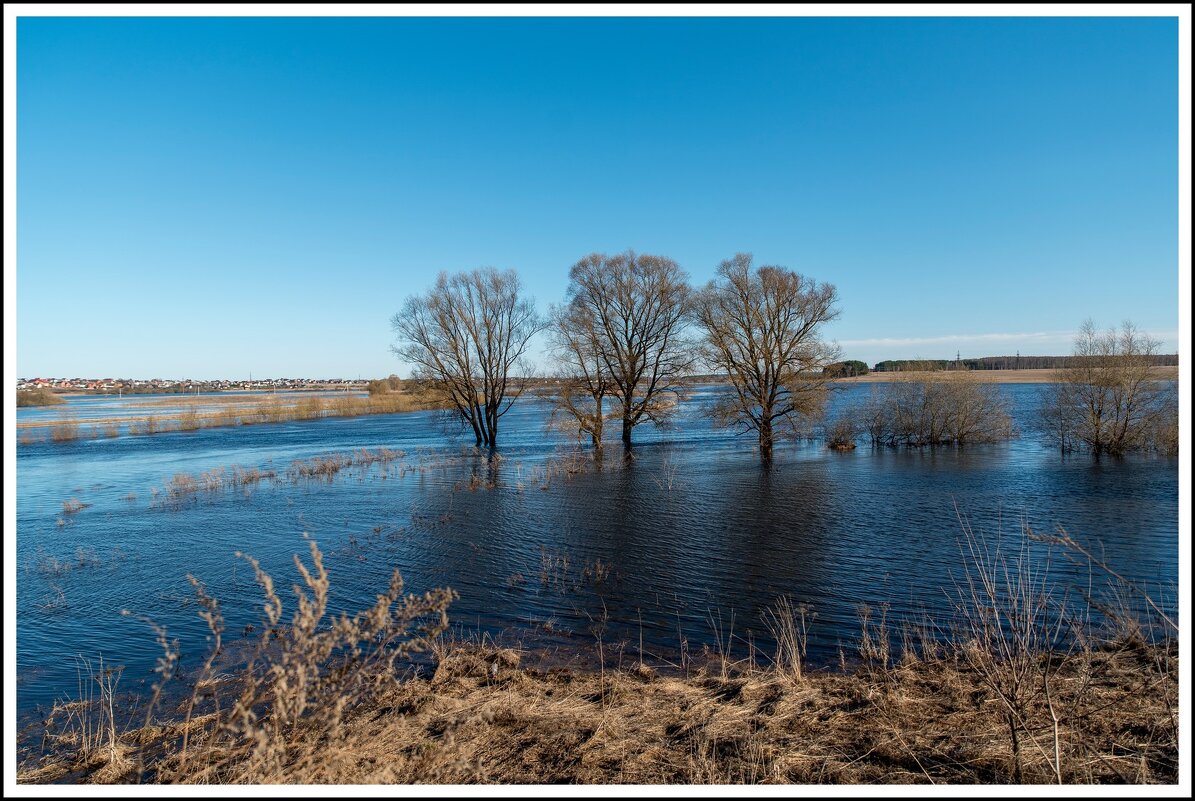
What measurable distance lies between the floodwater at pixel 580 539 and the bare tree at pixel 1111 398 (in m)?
1.49

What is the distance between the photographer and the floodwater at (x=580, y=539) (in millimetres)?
9367

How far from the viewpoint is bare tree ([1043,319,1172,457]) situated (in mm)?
25938

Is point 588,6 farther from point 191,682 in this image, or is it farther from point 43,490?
point 43,490

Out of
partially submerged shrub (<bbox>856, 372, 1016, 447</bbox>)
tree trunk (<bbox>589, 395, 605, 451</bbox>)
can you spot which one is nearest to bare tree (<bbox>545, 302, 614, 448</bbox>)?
tree trunk (<bbox>589, 395, 605, 451</bbox>)

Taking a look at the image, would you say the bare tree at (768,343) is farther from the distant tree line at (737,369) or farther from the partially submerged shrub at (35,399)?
the partially submerged shrub at (35,399)

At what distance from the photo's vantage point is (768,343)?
97.2ft

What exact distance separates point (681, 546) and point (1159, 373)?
25634 millimetres

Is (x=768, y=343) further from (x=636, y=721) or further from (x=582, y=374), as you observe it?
(x=636, y=721)

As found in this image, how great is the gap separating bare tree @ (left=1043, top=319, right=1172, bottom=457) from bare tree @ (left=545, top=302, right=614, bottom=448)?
69.8 feet

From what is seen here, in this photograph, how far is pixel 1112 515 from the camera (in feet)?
50.2

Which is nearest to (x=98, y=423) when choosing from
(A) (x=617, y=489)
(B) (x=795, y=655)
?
(A) (x=617, y=489)

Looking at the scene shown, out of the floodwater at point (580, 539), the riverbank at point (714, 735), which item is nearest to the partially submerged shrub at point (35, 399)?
the floodwater at point (580, 539)

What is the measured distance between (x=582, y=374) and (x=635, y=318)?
424 centimetres

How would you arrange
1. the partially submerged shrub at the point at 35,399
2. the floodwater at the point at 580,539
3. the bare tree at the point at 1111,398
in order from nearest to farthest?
1. the floodwater at the point at 580,539
2. the bare tree at the point at 1111,398
3. the partially submerged shrub at the point at 35,399
